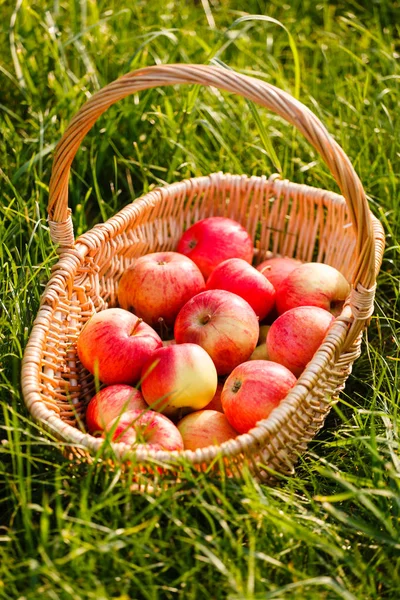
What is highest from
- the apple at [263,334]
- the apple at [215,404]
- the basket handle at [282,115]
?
the basket handle at [282,115]

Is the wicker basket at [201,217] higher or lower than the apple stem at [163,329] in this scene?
higher

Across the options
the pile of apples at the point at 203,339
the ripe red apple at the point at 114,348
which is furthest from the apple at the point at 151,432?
the ripe red apple at the point at 114,348

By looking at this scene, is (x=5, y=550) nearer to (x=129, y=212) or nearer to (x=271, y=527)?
(x=271, y=527)

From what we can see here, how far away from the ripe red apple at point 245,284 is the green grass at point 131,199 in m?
A: 0.34

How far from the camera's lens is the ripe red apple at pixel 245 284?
2.30 meters

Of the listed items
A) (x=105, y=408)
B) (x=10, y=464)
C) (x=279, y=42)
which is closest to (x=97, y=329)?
(x=105, y=408)

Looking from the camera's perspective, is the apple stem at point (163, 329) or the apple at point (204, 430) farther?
the apple stem at point (163, 329)

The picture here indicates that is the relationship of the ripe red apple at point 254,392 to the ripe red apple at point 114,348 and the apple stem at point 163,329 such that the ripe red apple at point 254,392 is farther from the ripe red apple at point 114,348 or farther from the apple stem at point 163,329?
the apple stem at point 163,329

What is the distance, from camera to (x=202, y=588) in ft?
5.01

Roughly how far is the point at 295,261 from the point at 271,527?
1137 mm

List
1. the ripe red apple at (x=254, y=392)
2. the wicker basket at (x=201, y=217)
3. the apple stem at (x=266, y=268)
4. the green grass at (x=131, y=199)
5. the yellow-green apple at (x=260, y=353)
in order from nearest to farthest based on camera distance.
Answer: the green grass at (x=131, y=199), the wicker basket at (x=201, y=217), the ripe red apple at (x=254, y=392), the yellow-green apple at (x=260, y=353), the apple stem at (x=266, y=268)

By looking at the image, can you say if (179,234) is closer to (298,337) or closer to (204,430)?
(298,337)

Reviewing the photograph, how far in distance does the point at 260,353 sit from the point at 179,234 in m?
0.66

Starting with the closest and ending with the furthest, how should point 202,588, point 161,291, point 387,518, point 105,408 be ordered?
1. point 202,588
2. point 387,518
3. point 105,408
4. point 161,291
